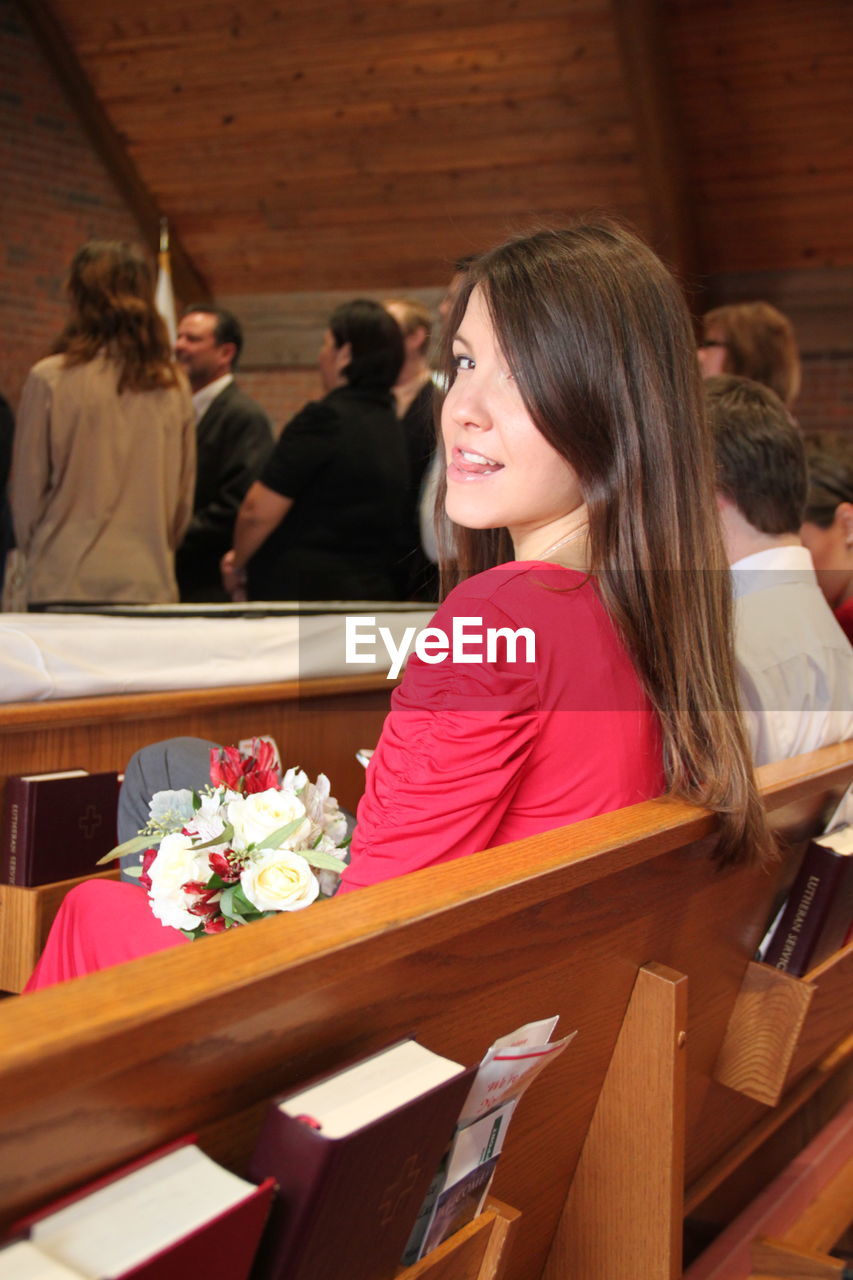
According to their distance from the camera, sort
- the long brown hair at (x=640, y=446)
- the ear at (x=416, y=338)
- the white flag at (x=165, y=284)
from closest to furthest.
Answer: the long brown hair at (x=640, y=446) < the ear at (x=416, y=338) < the white flag at (x=165, y=284)

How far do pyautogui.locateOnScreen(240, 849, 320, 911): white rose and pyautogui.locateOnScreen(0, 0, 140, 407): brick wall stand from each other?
6.89 metres

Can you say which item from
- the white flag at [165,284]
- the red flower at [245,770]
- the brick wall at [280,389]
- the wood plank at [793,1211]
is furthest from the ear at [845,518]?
the brick wall at [280,389]

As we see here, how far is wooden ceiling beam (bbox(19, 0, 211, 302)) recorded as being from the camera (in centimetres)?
760

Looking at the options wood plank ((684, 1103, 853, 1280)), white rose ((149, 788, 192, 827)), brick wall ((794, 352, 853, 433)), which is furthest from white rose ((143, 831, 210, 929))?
brick wall ((794, 352, 853, 433))

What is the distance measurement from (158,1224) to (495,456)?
2.84 feet

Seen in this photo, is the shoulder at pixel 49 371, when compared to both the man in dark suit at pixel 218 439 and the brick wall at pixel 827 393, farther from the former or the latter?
the brick wall at pixel 827 393

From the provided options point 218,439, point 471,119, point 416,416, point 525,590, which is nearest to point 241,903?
point 525,590

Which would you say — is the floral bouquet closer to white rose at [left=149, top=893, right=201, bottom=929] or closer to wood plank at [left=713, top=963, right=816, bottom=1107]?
white rose at [left=149, top=893, right=201, bottom=929]

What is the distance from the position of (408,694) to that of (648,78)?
6.23 meters

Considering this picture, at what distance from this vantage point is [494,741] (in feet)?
3.74

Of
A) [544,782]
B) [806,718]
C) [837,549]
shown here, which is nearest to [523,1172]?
[544,782]

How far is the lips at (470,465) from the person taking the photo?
53.0 inches

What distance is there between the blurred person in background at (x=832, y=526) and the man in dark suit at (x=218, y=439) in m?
1.88

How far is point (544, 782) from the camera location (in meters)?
1.25
